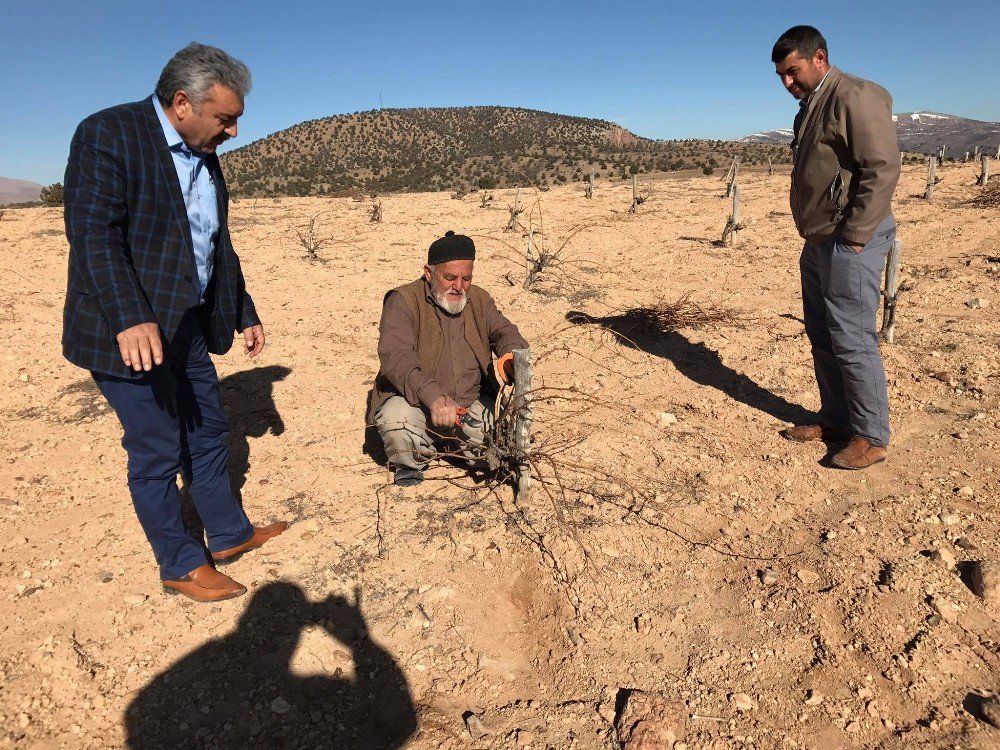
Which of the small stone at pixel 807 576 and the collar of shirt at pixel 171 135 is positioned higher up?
the collar of shirt at pixel 171 135

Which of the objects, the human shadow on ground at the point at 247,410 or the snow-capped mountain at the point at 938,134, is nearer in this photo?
the human shadow on ground at the point at 247,410

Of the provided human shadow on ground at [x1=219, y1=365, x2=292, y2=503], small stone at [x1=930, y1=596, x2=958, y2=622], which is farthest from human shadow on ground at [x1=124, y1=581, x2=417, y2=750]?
small stone at [x1=930, y1=596, x2=958, y2=622]

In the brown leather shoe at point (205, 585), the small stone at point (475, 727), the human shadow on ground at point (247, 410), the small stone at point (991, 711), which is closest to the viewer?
the small stone at point (991, 711)

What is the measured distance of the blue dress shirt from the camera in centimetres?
201

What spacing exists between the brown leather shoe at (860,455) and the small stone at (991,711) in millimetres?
1375

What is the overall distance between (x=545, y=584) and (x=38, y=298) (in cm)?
693

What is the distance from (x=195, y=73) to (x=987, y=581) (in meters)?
3.26

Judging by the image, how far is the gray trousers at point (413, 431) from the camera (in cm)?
300

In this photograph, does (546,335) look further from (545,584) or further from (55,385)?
(55,385)

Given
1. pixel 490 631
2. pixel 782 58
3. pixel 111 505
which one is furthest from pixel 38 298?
pixel 782 58

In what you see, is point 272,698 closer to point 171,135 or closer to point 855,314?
point 171,135

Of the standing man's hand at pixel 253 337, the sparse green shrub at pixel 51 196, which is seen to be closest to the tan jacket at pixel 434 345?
the standing man's hand at pixel 253 337

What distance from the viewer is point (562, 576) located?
254 cm

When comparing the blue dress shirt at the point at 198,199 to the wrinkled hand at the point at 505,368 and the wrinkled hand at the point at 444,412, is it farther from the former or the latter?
the wrinkled hand at the point at 505,368
